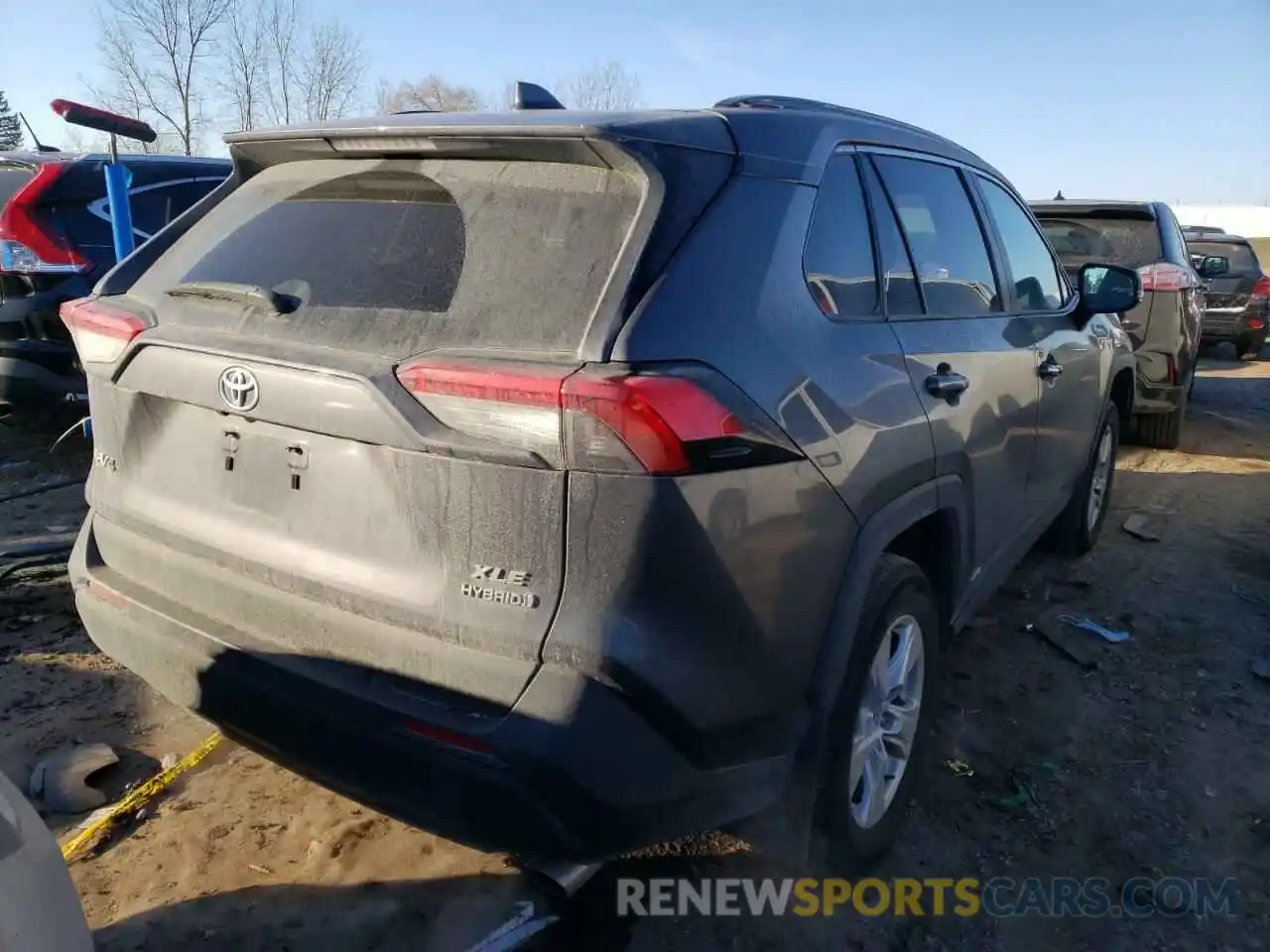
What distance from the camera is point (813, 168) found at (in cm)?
229

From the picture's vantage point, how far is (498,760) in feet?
5.72

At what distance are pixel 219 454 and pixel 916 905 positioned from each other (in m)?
2.12

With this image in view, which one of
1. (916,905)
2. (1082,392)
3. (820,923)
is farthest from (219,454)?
(1082,392)

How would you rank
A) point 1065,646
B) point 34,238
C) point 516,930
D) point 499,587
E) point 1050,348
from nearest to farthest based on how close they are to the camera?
1. point 499,587
2. point 516,930
3. point 1050,348
4. point 1065,646
5. point 34,238

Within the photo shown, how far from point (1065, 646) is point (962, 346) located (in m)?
1.85

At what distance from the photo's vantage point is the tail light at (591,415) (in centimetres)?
168

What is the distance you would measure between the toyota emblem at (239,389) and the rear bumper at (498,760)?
52 cm

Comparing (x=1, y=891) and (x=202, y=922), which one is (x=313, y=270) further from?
(x=202, y=922)

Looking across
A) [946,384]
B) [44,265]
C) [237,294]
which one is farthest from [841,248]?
[44,265]

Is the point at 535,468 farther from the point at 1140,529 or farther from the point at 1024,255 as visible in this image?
the point at 1140,529

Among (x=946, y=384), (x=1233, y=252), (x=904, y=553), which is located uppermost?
(x=1233, y=252)

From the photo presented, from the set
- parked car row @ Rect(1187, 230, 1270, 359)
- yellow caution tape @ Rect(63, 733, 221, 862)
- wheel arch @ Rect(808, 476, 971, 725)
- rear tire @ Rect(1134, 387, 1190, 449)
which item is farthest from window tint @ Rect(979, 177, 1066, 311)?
parked car row @ Rect(1187, 230, 1270, 359)

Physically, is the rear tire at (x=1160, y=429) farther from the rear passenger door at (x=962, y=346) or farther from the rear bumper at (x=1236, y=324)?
the rear bumper at (x=1236, y=324)

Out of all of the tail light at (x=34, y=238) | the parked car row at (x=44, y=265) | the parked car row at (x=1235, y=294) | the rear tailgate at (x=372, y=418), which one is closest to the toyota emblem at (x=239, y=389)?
the rear tailgate at (x=372, y=418)
